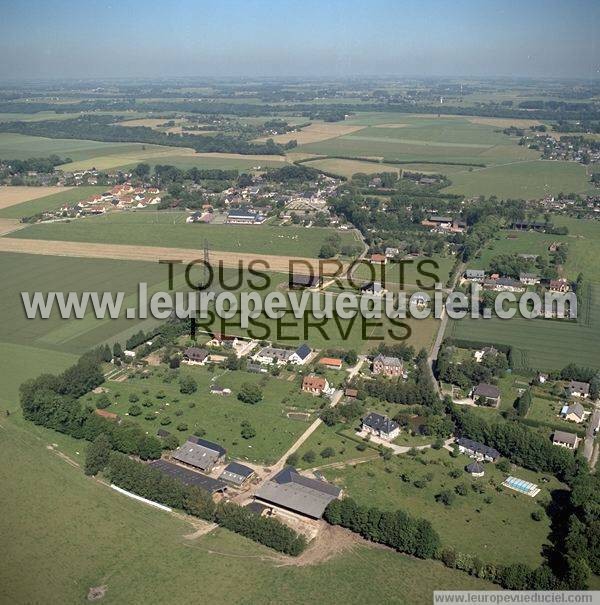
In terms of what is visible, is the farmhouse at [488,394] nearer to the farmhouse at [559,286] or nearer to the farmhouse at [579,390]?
the farmhouse at [579,390]

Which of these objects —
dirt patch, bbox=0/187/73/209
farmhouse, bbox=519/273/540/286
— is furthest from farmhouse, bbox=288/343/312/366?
dirt patch, bbox=0/187/73/209

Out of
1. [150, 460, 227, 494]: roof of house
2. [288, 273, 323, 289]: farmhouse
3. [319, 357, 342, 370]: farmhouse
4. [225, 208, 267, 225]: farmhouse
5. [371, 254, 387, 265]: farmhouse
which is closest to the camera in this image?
[150, 460, 227, 494]: roof of house

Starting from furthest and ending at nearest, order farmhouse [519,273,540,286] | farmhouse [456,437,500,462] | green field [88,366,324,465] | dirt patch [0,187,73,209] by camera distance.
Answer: dirt patch [0,187,73,209], farmhouse [519,273,540,286], green field [88,366,324,465], farmhouse [456,437,500,462]

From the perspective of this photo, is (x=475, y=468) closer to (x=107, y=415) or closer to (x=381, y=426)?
(x=381, y=426)

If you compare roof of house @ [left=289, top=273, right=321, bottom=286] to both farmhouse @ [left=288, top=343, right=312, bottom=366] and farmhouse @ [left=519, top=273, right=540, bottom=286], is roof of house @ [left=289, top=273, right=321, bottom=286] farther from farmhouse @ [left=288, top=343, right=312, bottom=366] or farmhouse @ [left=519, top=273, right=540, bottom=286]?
farmhouse @ [left=519, top=273, right=540, bottom=286]

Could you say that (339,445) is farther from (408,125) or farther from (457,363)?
(408,125)

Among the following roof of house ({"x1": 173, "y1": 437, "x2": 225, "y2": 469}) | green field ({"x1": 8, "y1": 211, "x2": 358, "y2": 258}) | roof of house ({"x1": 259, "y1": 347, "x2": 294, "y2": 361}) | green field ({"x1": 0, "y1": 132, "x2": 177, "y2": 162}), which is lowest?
roof of house ({"x1": 173, "y1": 437, "x2": 225, "y2": 469})

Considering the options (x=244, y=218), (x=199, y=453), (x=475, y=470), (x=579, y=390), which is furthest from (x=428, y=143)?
(x=199, y=453)
